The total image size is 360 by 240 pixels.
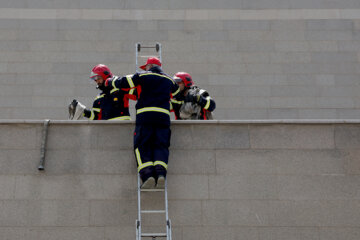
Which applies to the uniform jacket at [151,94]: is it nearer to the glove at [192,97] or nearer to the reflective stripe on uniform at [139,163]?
the reflective stripe on uniform at [139,163]

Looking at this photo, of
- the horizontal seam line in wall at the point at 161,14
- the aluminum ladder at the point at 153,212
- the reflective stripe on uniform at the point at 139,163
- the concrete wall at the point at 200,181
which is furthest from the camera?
the horizontal seam line in wall at the point at 161,14

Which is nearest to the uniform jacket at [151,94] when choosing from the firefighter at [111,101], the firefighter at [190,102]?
the firefighter at [111,101]

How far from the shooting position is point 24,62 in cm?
1138

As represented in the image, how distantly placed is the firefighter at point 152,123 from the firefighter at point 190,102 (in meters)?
0.83

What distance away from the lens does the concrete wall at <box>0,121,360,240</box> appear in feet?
23.5

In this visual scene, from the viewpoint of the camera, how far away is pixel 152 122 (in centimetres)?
723

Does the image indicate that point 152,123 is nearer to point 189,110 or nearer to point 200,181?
point 200,181

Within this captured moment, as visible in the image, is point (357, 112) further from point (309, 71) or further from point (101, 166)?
point (101, 166)

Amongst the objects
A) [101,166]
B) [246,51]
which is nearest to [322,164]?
[101,166]

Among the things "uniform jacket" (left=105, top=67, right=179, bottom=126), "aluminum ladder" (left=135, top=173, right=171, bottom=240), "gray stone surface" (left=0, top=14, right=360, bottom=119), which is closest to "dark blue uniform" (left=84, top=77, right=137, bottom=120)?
"uniform jacket" (left=105, top=67, right=179, bottom=126)

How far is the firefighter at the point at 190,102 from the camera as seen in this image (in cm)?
842

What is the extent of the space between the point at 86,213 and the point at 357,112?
6.52 meters

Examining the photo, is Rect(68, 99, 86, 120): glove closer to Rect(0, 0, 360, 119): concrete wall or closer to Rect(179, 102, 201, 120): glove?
Rect(179, 102, 201, 120): glove

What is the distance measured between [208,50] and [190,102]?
10.7 ft
